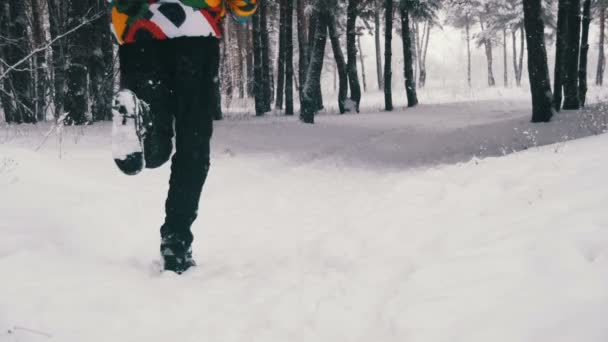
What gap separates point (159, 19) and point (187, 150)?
2.47 feet

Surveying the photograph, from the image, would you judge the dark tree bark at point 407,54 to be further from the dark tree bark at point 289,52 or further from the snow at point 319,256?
the snow at point 319,256

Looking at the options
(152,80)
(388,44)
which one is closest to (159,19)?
(152,80)

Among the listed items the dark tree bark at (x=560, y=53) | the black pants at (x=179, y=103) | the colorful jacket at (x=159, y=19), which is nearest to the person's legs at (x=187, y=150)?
the black pants at (x=179, y=103)

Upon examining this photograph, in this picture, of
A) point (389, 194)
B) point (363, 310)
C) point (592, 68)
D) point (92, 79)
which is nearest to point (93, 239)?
point (363, 310)

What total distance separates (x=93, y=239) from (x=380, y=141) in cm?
705

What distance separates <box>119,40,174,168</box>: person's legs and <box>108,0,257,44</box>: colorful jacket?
0.06 metres

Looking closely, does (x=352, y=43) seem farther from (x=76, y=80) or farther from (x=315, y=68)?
(x=76, y=80)

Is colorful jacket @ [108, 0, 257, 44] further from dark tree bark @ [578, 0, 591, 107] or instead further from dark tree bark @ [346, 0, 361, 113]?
dark tree bark @ [346, 0, 361, 113]

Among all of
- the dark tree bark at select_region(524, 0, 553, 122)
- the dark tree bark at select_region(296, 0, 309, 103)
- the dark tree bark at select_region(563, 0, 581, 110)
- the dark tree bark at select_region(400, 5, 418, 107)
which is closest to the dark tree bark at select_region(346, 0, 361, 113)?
the dark tree bark at select_region(296, 0, 309, 103)

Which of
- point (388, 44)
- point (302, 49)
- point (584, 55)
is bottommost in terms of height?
point (584, 55)

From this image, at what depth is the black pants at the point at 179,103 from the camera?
104 inches

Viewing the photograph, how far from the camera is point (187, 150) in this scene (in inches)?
109

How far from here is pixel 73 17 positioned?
400 inches

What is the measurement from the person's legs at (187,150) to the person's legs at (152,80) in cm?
8
